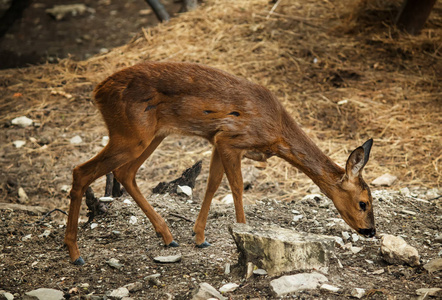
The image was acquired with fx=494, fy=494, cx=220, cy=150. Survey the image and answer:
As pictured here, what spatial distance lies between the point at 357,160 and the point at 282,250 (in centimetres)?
116

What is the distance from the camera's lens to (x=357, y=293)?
3.59 metres

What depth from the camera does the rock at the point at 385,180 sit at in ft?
20.6

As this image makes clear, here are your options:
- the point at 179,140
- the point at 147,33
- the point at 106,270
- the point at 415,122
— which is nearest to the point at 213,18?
the point at 147,33

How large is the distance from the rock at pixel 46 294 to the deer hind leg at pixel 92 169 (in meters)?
0.56

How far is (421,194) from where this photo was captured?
6.04m

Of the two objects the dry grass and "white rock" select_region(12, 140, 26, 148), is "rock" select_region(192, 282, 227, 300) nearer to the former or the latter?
the dry grass

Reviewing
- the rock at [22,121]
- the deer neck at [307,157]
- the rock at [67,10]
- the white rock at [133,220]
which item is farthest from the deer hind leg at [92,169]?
the rock at [67,10]

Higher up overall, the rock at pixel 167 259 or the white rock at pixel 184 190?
the rock at pixel 167 259

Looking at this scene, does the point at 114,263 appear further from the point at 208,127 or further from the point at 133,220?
the point at 208,127

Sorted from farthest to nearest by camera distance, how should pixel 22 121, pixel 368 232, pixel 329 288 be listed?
pixel 22 121, pixel 368 232, pixel 329 288

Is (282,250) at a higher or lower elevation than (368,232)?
higher

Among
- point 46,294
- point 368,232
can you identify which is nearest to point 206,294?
point 46,294

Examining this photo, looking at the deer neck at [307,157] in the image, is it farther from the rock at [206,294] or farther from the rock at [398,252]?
the rock at [206,294]

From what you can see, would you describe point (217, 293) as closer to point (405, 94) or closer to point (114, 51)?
point (405, 94)
